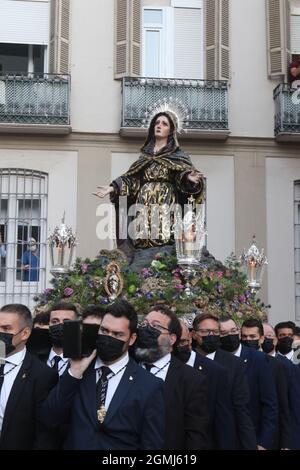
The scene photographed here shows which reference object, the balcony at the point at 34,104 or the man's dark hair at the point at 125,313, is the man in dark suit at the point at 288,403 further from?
the balcony at the point at 34,104

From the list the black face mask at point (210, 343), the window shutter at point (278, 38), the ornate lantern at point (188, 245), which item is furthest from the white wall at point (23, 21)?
the black face mask at point (210, 343)

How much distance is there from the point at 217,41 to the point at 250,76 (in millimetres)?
983

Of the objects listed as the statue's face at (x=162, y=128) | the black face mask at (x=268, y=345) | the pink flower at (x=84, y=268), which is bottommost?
the black face mask at (x=268, y=345)

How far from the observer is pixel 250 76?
1502 cm

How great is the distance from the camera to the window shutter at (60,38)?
570 inches

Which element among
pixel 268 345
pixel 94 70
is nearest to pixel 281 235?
pixel 94 70

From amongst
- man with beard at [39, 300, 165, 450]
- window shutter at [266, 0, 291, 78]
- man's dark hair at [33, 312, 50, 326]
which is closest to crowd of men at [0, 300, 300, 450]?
man with beard at [39, 300, 165, 450]

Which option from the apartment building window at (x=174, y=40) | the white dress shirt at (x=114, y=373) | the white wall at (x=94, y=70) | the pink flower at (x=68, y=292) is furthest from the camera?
the apartment building window at (x=174, y=40)

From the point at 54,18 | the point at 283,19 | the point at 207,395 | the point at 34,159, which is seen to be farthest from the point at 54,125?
the point at 207,395

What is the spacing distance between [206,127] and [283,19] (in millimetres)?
2916

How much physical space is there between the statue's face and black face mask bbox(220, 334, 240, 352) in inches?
167

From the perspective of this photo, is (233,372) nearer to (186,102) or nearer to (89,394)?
(89,394)
